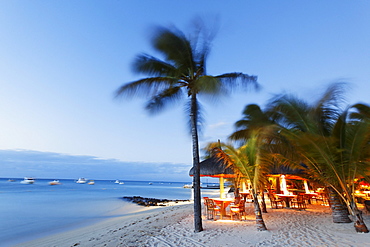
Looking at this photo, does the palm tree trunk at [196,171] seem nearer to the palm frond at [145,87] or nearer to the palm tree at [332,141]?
the palm frond at [145,87]

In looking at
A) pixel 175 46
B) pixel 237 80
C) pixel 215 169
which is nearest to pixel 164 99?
pixel 175 46

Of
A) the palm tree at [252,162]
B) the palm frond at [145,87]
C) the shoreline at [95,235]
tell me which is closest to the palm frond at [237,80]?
the palm frond at [145,87]

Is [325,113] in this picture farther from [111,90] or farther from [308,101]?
[111,90]

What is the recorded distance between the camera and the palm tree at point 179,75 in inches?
253

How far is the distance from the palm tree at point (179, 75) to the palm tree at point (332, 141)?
5.48 feet

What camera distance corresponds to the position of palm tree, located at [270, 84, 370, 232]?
527 cm

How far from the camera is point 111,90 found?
6.84 metres

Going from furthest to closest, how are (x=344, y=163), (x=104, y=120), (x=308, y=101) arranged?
(x=104, y=120) → (x=308, y=101) → (x=344, y=163)

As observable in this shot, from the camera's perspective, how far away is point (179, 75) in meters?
6.57

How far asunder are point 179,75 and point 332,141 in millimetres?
4631

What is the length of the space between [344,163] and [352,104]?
5.96 ft

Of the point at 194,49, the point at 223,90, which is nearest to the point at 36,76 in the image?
the point at 194,49

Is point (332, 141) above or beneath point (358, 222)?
above

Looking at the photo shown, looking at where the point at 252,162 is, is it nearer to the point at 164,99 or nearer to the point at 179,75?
the point at 179,75
